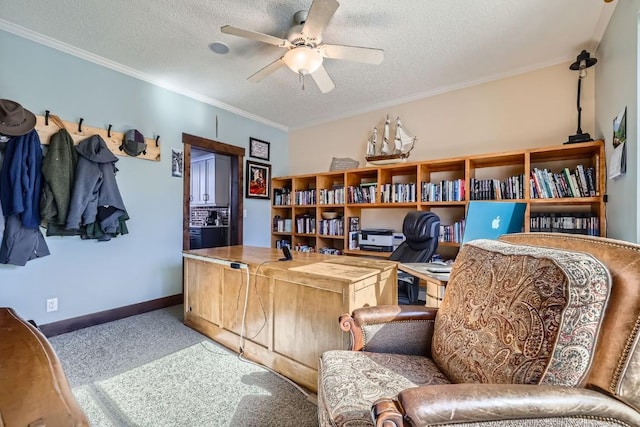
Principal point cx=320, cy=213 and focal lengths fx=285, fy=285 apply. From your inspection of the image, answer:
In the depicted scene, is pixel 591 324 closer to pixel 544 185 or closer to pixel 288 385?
pixel 288 385

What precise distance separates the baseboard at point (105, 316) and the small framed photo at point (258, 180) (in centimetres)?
170

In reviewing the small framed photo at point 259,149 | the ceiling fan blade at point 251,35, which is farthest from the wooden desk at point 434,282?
the small framed photo at point 259,149

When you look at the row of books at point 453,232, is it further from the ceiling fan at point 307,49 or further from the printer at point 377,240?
the ceiling fan at point 307,49

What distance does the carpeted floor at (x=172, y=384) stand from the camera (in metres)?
1.46

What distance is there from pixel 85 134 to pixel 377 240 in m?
3.16

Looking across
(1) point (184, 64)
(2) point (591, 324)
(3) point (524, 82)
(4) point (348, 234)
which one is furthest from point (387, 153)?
(2) point (591, 324)

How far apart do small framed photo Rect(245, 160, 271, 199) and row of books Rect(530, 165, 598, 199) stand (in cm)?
335

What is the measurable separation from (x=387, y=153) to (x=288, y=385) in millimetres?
2838

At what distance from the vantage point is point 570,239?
41.3 inches

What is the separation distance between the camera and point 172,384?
1.73 meters

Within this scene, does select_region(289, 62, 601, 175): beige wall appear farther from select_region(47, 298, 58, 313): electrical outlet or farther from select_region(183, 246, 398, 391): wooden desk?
select_region(47, 298, 58, 313): electrical outlet

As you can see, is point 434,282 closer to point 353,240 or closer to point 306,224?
point 353,240

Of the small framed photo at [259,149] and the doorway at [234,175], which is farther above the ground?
the small framed photo at [259,149]

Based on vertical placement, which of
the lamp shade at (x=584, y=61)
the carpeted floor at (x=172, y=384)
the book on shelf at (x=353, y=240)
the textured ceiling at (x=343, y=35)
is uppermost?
the textured ceiling at (x=343, y=35)
